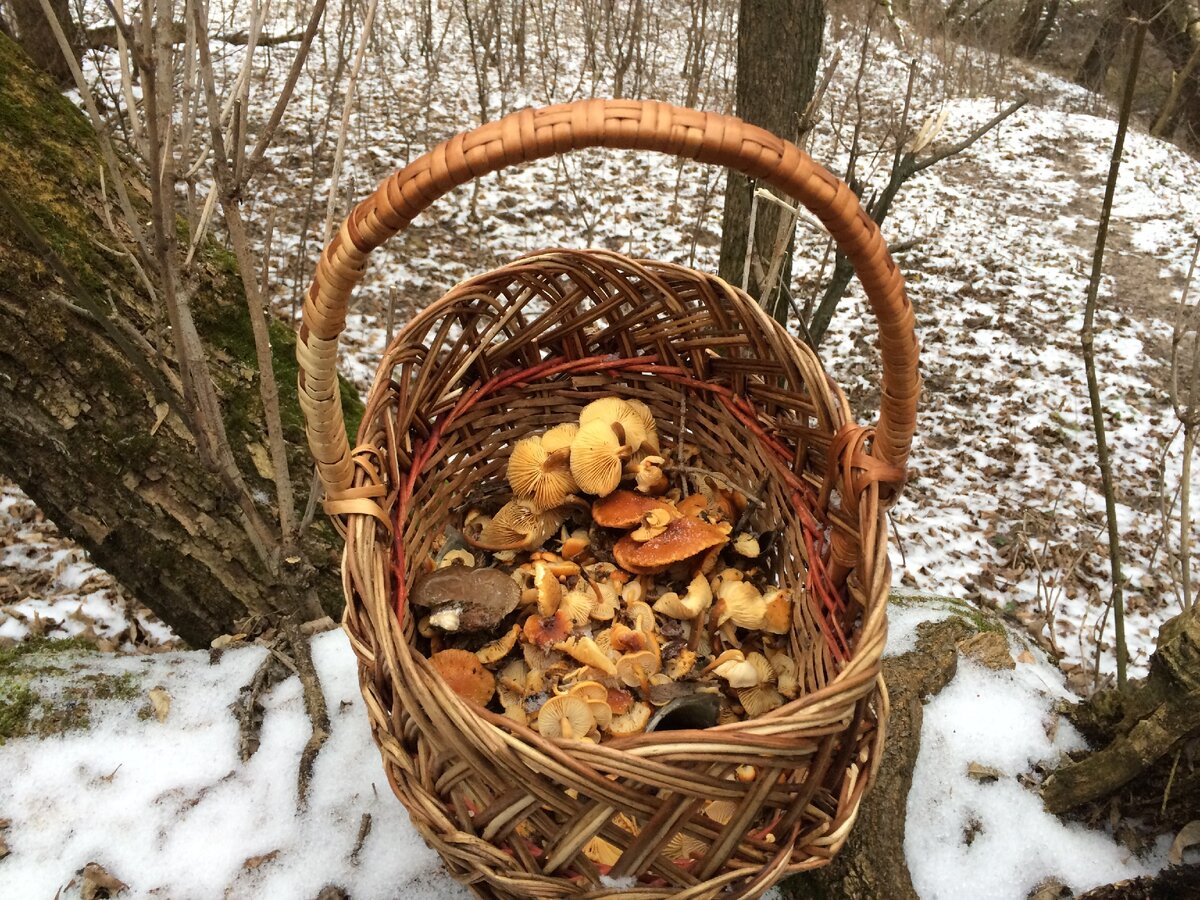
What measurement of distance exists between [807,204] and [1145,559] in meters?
3.59

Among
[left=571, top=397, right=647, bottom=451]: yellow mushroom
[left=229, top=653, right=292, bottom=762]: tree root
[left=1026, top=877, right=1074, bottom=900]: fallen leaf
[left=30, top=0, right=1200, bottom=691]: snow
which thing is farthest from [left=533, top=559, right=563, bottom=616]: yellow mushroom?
[left=30, top=0, right=1200, bottom=691]: snow

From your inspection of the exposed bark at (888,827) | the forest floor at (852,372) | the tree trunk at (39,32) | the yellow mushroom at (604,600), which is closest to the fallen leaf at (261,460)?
the forest floor at (852,372)

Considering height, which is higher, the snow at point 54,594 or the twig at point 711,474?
the twig at point 711,474

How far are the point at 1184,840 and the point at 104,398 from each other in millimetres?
2410

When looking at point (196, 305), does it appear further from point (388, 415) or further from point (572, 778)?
point (572, 778)

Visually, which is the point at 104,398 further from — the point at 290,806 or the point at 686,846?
the point at 686,846

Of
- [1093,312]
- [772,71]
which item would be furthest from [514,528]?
[772,71]

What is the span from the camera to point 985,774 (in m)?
1.48

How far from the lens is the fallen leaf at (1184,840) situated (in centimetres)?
128

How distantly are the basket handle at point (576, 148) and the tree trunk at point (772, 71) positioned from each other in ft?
5.23

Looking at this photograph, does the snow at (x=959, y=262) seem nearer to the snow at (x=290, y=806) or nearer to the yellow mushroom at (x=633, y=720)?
the snow at (x=290, y=806)

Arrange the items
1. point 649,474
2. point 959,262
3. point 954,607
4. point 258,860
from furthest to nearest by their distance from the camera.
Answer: point 959,262, point 954,607, point 649,474, point 258,860

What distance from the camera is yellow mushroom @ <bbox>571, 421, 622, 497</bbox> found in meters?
1.56

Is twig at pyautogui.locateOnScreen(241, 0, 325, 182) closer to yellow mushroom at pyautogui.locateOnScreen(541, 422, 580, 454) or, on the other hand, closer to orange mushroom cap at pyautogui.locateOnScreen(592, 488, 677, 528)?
yellow mushroom at pyautogui.locateOnScreen(541, 422, 580, 454)
